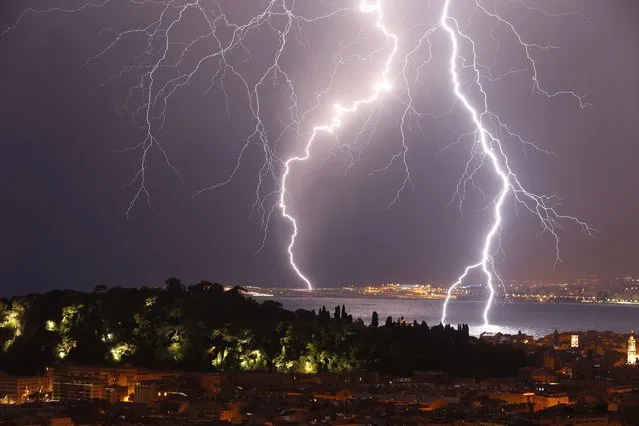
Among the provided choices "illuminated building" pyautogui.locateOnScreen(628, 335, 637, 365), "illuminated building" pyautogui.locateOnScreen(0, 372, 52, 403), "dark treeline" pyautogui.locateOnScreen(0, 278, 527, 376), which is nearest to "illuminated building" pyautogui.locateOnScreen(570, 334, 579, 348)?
"illuminated building" pyautogui.locateOnScreen(628, 335, 637, 365)

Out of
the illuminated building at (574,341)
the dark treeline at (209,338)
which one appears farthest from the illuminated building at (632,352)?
the dark treeline at (209,338)

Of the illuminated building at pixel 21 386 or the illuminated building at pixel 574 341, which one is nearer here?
the illuminated building at pixel 21 386

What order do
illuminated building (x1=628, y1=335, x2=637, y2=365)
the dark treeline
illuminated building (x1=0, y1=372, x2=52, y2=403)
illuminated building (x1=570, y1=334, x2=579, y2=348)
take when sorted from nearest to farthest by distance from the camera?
illuminated building (x1=0, y1=372, x2=52, y2=403), the dark treeline, illuminated building (x1=628, y1=335, x2=637, y2=365), illuminated building (x1=570, y1=334, x2=579, y2=348)

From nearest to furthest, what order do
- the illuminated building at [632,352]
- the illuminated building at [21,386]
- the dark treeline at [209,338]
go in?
1. the illuminated building at [21,386]
2. the dark treeline at [209,338]
3. the illuminated building at [632,352]

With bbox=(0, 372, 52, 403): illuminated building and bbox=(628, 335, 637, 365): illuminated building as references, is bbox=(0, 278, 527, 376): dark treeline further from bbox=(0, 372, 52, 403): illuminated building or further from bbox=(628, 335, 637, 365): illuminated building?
bbox=(628, 335, 637, 365): illuminated building

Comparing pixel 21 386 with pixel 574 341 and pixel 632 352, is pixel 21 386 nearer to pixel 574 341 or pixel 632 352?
pixel 632 352

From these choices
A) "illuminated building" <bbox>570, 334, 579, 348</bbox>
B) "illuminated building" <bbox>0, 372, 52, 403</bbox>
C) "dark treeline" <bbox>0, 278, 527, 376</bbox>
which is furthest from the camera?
"illuminated building" <bbox>570, 334, 579, 348</bbox>

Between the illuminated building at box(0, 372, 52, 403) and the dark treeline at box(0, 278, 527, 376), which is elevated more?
the dark treeline at box(0, 278, 527, 376)

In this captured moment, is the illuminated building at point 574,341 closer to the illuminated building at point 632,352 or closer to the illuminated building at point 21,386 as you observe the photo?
the illuminated building at point 632,352

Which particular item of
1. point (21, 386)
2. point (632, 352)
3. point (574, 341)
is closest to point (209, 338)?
point (21, 386)

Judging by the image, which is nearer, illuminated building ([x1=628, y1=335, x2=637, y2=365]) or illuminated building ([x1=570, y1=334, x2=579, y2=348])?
illuminated building ([x1=628, y1=335, x2=637, y2=365])
